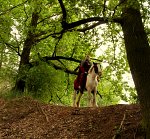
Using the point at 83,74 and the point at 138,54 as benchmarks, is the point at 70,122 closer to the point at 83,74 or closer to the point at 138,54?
the point at 138,54

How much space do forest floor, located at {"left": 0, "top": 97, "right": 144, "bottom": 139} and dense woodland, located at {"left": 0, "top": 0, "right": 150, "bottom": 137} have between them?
1.22 m

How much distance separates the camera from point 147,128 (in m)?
8.55

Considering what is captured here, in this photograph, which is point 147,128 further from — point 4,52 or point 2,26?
point 4,52

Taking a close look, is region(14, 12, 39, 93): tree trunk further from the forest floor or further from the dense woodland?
the forest floor

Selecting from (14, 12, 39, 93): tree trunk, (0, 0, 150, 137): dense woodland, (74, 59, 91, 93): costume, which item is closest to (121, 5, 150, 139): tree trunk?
(0, 0, 150, 137): dense woodland

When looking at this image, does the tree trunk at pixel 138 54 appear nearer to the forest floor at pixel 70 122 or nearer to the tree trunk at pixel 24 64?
the forest floor at pixel 70 122

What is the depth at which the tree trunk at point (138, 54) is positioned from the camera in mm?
8570

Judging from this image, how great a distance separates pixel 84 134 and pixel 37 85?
10223mm

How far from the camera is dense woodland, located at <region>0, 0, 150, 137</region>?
351 inches

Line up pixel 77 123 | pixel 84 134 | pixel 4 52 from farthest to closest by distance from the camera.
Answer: pixel 4 52 < pixel 77 123 < pixel 84 134

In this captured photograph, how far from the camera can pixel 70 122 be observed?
11289 millimetres

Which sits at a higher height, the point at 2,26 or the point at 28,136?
the point at 2,26

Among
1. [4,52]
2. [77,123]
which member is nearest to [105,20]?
[77,123]

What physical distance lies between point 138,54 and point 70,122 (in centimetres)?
356
